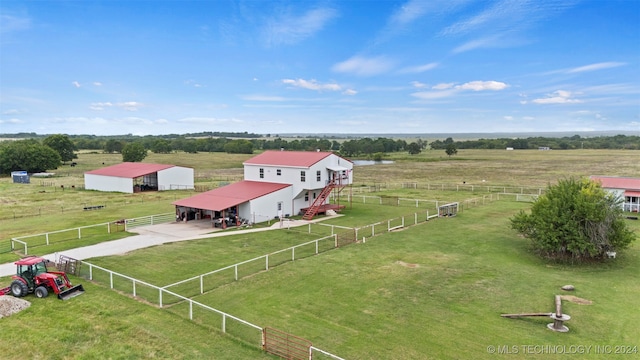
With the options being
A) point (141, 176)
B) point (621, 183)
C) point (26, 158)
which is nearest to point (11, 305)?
point (141, 176)

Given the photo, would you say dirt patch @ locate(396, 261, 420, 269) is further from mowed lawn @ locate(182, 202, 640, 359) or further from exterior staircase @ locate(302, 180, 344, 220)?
exterior staircase @ locate(302, 180, 344, 220)

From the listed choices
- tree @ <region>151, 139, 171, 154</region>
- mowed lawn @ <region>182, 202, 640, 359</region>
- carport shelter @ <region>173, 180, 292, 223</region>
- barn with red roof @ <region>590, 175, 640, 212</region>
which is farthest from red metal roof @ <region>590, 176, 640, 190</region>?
tree @ <region>151, 139, 171, 154</region>

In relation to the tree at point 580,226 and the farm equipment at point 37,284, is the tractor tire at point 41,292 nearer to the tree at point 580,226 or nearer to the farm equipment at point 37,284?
the farm equipment at point 37,284

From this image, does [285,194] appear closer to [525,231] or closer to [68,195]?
[525,231]

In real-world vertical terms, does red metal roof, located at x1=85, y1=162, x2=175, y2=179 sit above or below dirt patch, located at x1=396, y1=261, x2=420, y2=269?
above

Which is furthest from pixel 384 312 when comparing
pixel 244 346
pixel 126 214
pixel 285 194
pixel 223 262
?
pixel 126 214

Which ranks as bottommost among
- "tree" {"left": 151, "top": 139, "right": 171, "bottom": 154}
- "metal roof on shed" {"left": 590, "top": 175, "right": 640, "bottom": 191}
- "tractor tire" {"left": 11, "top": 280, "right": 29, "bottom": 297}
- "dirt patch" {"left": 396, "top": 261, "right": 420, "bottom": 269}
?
"dirt patch" {"left": 396, "top": 261, "right": 420, "bottom": 269}

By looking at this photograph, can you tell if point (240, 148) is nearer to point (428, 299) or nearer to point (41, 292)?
point (41, 292)

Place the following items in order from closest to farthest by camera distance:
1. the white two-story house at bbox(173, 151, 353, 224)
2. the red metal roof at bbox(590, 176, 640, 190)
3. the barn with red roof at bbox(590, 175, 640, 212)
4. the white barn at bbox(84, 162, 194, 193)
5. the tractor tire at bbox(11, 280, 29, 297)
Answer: the tractor tire at bbox(11, 280, 29, 297), the white two-story house at bbox(173, 151, 353, 224), the barn with red roof at bbox(590, 175, 640, 212), the red metal roof at bbox(590, 176, 640, 190), the white barn at bbox(84, 162, 194, 193)
